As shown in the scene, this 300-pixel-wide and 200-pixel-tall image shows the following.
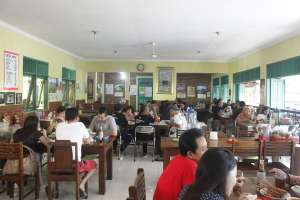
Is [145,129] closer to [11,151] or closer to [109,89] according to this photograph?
[11,151]

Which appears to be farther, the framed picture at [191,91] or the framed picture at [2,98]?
the framed picture at [191,91]

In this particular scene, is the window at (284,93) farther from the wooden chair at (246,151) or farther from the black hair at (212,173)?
the black hair at (212,173)

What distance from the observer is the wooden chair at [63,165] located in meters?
3.74

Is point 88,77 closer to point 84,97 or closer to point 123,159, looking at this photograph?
point 84,97

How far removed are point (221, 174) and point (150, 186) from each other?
338 cm

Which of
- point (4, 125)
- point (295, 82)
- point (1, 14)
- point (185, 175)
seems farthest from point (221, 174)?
point (295, 82)

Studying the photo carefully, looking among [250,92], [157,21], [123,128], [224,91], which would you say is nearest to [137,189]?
[157,21]

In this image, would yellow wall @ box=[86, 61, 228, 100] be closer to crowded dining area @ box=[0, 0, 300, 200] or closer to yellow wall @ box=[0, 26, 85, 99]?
crowded dining area @ box=[0, 0, 300, 200]

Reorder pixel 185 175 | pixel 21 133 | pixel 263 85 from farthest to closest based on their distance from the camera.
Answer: pixel 263 85, pixel 21 133, pixel 185 175

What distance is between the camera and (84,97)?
41.2ft

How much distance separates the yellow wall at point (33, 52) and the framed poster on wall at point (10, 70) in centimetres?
12

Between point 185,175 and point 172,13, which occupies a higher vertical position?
point 172,13

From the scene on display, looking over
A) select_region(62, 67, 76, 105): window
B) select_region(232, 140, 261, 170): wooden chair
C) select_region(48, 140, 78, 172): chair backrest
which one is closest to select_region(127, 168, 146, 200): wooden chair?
select_region(48, 140, 78, 172): chair backrest

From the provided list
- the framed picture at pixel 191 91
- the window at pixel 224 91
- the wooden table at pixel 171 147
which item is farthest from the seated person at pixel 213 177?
the framed picture at pixel 191 91
